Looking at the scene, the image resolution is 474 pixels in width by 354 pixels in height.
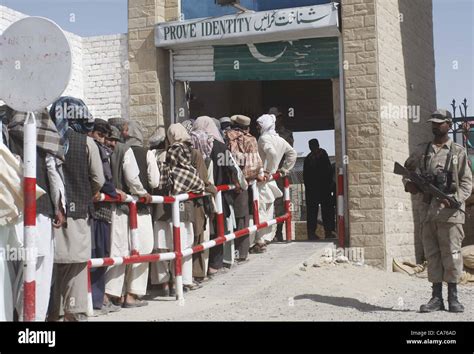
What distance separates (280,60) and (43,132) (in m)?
5.94

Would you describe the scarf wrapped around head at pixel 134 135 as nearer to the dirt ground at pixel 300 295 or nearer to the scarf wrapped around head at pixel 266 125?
the dirt ground at pixel 300 295

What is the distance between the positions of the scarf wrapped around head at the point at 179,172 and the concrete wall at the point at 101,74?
359 cm

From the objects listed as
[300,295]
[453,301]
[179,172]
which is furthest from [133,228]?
[453,301]

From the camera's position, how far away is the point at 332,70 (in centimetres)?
1074

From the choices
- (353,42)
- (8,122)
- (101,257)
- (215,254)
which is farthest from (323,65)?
(8,122)

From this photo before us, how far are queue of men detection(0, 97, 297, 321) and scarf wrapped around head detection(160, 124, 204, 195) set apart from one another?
0.04 ft

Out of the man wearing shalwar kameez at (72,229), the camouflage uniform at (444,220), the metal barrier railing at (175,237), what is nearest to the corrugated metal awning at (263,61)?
the metal barrier railing at (175,237)

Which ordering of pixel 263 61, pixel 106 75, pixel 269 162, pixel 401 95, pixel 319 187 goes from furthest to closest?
pixel 106 75 → pixel 319 187 → pixel 401 95 → pixel 263 61 → pixel 269 162

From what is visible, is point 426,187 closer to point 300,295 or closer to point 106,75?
point 300,295

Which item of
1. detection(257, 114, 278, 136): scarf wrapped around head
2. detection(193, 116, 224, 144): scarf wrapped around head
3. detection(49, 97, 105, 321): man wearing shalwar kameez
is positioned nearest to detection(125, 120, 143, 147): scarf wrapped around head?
detection(193, 116, 224, 144): scarf wrapped around head

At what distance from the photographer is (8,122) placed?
19.6ft

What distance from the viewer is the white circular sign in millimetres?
5102

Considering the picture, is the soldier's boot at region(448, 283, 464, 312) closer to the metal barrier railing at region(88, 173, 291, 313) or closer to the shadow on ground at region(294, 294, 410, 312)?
the shadow on ground at region(294, 294, 410, 312)

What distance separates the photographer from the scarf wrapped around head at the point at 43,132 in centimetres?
575
